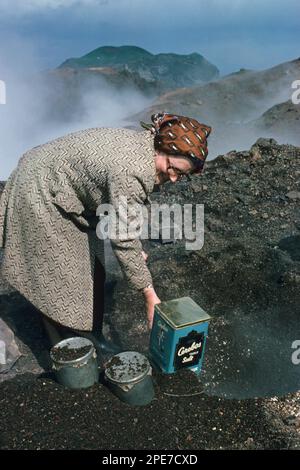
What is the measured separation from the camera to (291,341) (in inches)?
123

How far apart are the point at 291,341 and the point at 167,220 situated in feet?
6.96

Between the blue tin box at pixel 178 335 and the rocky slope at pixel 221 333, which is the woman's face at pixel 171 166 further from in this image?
the rocky slope at pixel 221 333

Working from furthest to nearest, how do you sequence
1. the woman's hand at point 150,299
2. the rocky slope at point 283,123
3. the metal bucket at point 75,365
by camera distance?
the rocky slope at point 283,123 → the woman's hand at point 150,299 → the metal bucket at point 75,365

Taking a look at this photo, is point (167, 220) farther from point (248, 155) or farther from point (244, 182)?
point (248, 155)

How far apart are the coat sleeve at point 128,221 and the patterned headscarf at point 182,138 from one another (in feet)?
0.67

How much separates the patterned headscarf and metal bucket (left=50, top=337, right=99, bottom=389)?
3.30 feet

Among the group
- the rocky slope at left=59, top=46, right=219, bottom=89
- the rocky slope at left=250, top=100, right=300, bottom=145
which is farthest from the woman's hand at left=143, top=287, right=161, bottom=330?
the rocky slope at left=59, top=46, right=219, bottom=89

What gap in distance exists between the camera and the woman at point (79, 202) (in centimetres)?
195

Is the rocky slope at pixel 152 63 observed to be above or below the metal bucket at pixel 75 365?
above

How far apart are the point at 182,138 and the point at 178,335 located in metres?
0.89

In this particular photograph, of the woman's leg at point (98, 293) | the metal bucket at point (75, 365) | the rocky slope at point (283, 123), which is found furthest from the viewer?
the rocky slope at point (283, 123)

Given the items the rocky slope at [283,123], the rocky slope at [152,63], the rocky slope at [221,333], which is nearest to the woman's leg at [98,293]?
the rocky slope at [221,333]

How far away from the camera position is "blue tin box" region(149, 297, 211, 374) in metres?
2.06

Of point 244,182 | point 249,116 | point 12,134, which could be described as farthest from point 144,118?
point 244,182
